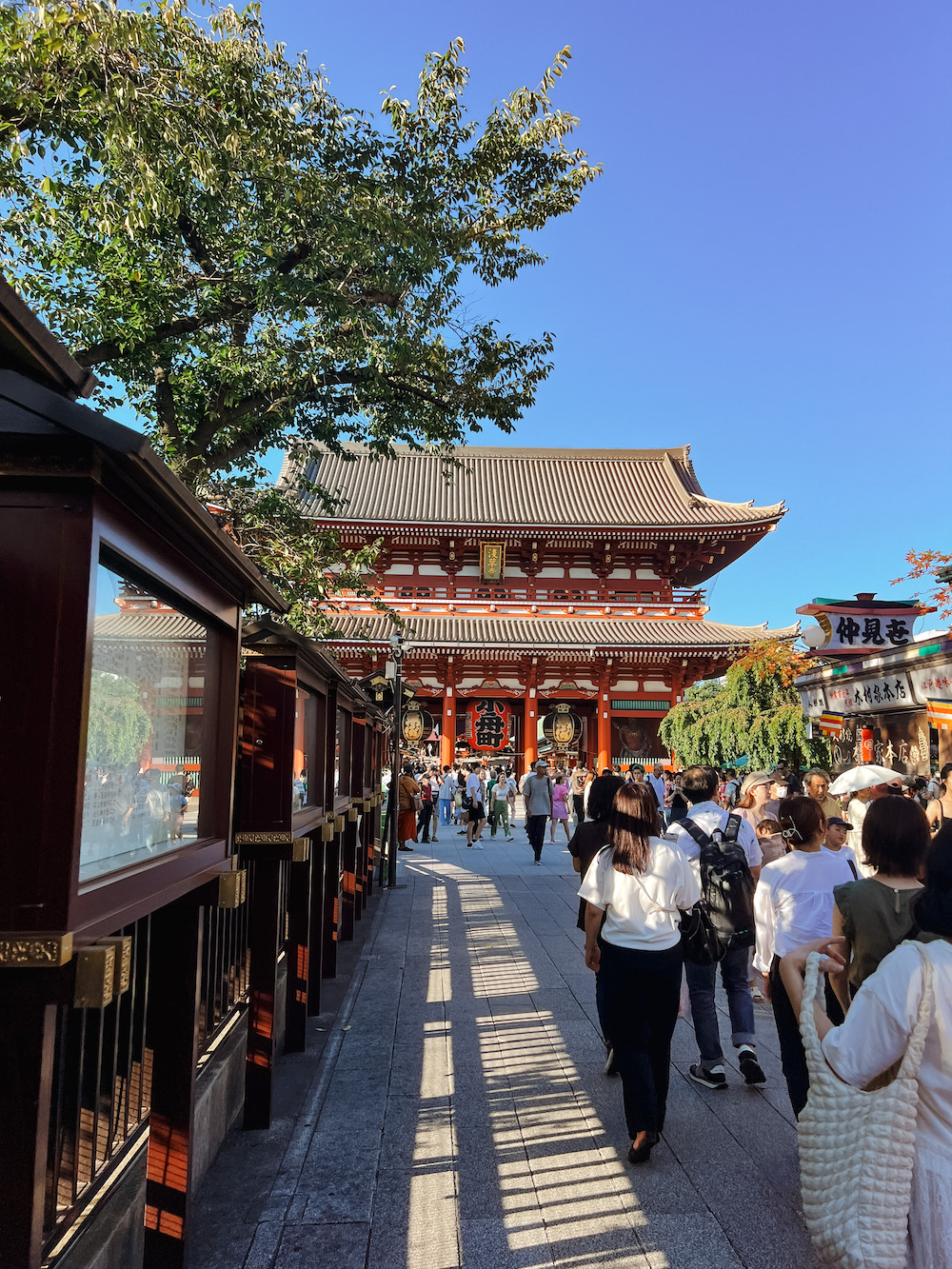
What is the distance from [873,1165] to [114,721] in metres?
2.04

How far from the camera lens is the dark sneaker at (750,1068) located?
13.8 ft

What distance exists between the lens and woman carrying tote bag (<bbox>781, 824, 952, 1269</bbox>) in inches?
75.0

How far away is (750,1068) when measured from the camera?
4.23m

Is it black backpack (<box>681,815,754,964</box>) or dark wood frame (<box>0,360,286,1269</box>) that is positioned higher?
dark wood frame (<box>0,360,286,1269</box>)

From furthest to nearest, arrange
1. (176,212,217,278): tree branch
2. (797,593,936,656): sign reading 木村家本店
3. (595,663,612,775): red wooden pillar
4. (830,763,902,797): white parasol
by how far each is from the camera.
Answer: (595,663,612,775): red wooden pillar
(797,593,936,656): sign reading 木村家本店
(830,763,902,797): white parasol
(176,212,217,278): tree branch

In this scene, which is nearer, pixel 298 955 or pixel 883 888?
pixel 883 888

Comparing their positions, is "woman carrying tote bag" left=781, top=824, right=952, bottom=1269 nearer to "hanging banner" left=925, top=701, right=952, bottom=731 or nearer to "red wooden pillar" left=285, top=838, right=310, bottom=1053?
"red wooden pillar" left=285, top=838, right=310, bottom=1053

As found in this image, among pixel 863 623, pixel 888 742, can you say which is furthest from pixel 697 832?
pixel 863 623

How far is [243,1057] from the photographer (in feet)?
13.2

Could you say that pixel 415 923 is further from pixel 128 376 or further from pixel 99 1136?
pixel 99 1136

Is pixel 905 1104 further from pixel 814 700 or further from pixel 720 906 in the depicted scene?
pixel 814 700

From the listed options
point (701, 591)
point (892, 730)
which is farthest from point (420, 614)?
point (892, 730)

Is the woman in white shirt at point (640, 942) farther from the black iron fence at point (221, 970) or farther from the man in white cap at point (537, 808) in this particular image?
the man in white cap at point (537, 808)

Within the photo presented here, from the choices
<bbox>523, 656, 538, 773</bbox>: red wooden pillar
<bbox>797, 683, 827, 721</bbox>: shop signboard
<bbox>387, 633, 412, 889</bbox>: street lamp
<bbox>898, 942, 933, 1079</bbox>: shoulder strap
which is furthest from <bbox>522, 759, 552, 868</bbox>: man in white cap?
<bbox>898, 942, 933, 1079</bbox>: shoulder strap
